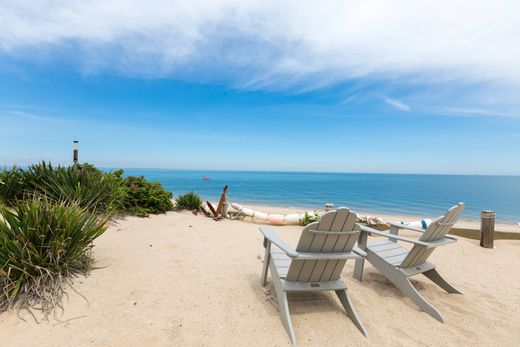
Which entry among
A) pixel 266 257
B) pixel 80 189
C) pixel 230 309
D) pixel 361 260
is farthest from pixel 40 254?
pixel 361 260

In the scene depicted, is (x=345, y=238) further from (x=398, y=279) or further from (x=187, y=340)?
(x=187, y=340)

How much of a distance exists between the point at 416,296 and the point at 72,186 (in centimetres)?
650

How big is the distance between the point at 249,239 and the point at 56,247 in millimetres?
3536

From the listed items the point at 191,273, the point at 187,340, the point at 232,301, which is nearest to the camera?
the point at 187,340

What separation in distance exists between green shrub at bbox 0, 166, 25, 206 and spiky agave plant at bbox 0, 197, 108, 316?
4057mm

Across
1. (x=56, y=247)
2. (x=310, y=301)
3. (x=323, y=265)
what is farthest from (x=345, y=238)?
(x=56, y=247)

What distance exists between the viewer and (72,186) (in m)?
5.68

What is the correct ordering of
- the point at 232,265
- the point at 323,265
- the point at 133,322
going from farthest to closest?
1. the point at 232,265
2. the point at 323,265
3. the point at 133,322

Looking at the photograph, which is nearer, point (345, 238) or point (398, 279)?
point (345, 238)

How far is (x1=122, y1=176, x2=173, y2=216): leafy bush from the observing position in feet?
21.9

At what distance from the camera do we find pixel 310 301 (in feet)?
9.87

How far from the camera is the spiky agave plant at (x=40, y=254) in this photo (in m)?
2.63

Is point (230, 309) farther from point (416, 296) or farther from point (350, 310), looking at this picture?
point (416, 296)

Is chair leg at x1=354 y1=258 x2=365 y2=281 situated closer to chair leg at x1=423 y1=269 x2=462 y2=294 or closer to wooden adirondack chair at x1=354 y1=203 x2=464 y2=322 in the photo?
wooden adirondack chair at x1=354 y1=203 x2=464 y2=322
